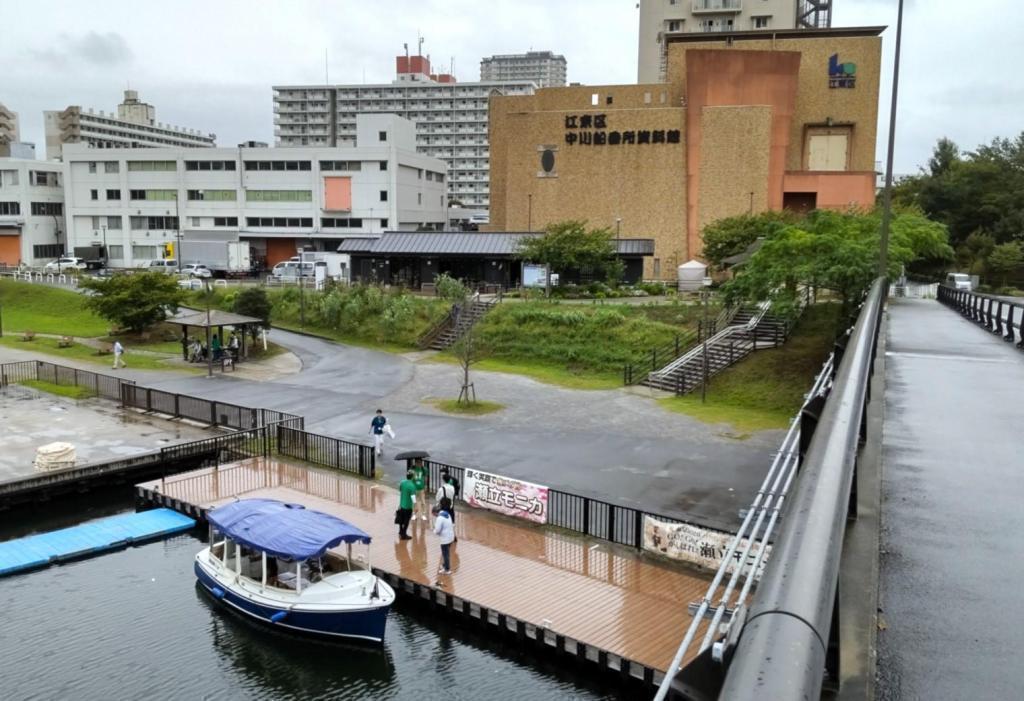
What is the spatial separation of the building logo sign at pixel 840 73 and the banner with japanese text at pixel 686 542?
196ft

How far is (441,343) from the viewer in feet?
156

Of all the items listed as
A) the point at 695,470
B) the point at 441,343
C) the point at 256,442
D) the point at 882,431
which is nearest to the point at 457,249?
the point at 441,343

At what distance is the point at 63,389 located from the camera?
3516 centimetres

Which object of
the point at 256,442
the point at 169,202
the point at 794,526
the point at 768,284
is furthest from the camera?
the point at 169,202

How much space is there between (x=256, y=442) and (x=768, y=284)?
21.2m

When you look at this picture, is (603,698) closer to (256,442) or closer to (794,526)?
(794,526)

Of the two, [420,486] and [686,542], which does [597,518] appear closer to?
[686,542]

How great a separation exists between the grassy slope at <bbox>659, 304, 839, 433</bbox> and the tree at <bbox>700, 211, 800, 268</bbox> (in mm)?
15265

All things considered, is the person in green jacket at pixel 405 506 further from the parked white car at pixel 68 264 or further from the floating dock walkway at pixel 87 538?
the parked white car at pixel 68 264

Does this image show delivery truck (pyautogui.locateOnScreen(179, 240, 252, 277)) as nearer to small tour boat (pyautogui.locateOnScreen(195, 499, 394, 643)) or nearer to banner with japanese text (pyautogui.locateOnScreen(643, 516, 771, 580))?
small tour boat (pyautogui.locateOnScreen(195, 499, 394, 643))

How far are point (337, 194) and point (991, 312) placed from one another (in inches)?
2717

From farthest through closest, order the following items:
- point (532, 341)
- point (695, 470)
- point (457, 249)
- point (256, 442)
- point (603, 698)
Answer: point (457, 249) → point (532, 341) → point (256, 442) → point (695, 470) → point (603, 698)

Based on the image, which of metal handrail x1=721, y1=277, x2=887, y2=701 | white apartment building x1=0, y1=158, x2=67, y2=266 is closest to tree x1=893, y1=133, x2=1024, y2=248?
metal handrail x1=721, y1=277, x2=887, y2=701

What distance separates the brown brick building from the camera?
6281cm
